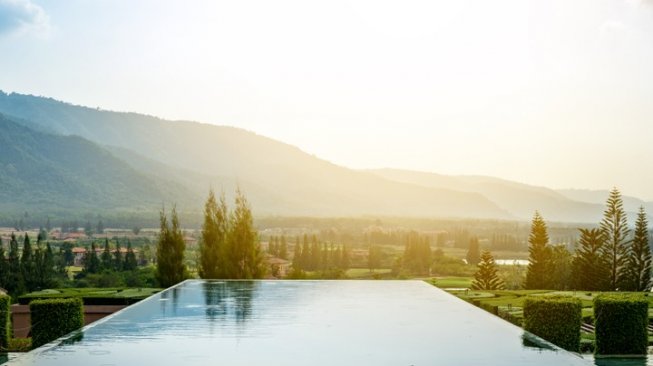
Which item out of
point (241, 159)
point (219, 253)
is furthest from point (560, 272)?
point (241, 159)

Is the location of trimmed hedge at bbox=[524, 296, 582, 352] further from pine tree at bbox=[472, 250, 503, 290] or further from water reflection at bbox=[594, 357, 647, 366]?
pine tree at bbox=[472, 250, 503, 290]

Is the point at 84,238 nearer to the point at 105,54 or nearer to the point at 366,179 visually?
the point at 105,54

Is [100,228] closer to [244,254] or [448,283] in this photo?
[448,283]

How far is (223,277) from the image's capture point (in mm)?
22875

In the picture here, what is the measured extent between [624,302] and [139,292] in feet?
38.4

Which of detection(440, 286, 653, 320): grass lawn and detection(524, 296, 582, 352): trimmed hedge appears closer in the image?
detection(524, 296, 582, 352): trimmed hedge

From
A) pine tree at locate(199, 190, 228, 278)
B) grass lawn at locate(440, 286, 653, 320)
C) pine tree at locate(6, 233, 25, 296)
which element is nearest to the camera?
grass lawn at locate(440, 286, 653, 320)

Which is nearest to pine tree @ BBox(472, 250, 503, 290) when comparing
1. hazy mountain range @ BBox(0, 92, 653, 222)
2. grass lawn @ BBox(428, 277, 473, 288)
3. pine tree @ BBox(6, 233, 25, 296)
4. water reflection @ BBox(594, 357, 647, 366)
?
grass lawn @ BBox(428, 277, 473, 288)

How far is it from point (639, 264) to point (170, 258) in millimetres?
18631

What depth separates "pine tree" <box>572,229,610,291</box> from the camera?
101ft

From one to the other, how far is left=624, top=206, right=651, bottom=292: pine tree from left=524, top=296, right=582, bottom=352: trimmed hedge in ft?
66.7

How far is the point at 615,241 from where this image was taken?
107ft

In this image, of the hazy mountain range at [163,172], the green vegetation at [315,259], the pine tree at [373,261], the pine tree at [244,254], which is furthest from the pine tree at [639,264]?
the hazy mountain range at [163,172]

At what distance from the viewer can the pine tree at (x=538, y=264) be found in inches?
1272
